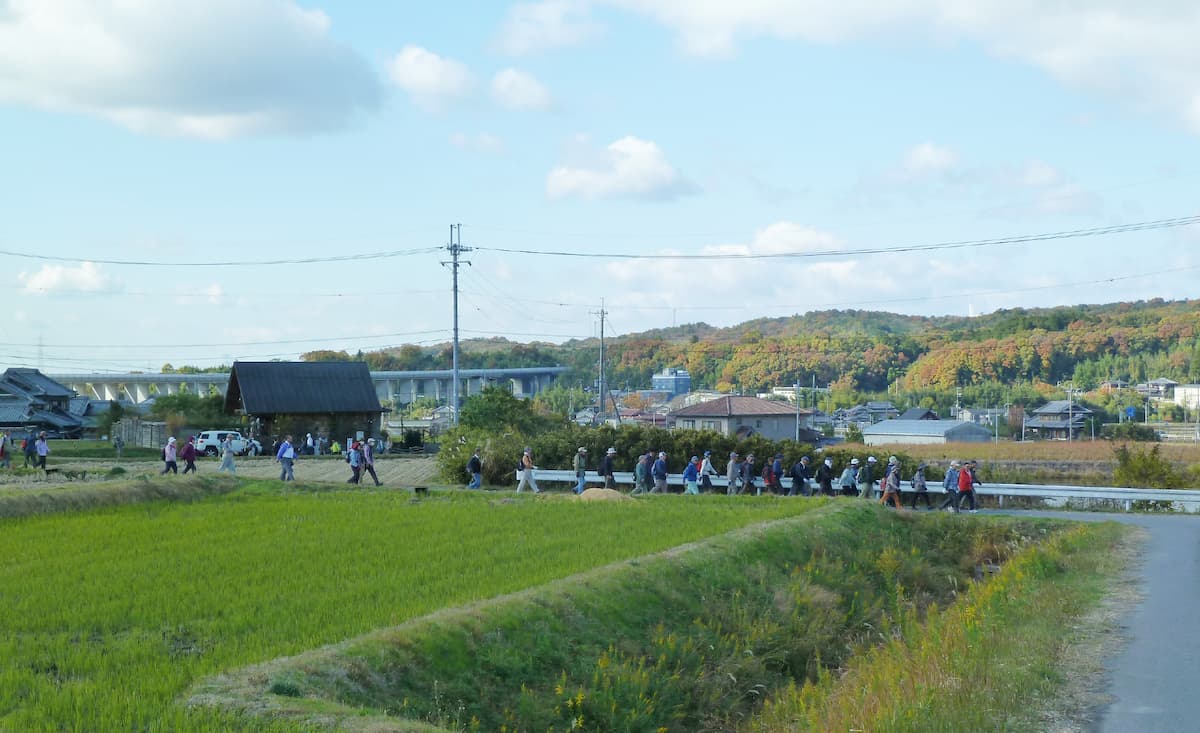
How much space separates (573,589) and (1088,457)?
175 feet

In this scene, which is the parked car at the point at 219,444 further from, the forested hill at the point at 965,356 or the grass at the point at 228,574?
the forested hill at the point at 965,356

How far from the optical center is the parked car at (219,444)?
5438 centimetres

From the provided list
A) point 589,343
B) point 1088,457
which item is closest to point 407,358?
point 589,343

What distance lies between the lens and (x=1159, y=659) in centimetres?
1184

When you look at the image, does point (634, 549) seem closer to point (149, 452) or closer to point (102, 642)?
point (102, 642)

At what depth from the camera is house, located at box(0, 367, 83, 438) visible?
74875mm

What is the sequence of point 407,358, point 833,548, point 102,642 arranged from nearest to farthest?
1. point 102,642
2. point 833,548
3. point 407,358

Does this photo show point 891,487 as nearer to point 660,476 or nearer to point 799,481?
point 799,481

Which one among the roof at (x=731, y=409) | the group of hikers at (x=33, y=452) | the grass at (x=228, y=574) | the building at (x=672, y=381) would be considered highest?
the building at (x=672, y=381)

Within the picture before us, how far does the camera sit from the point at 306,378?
61.1 metres

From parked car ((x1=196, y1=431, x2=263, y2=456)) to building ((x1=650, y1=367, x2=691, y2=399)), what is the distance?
88.6 metres

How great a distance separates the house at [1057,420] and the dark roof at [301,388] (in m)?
61.5

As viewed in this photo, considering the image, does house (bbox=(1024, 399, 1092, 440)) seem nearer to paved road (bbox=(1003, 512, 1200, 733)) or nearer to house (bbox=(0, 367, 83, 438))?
house (bbox=(0, 367, 83, 438))

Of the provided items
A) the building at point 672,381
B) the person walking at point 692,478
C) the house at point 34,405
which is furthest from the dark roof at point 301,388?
the building at point 672,381
